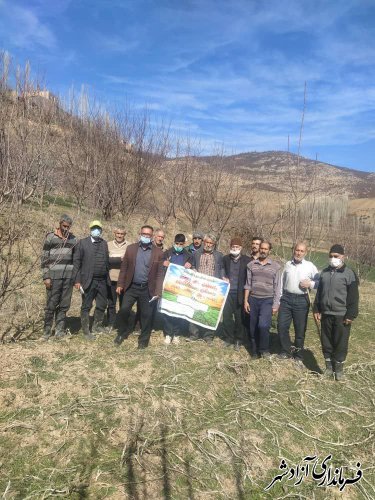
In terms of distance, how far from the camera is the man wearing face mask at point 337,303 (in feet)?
17.4

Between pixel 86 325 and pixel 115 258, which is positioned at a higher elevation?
pixel 115 258

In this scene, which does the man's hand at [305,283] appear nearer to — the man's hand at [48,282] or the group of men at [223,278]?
the group of men at [223,278]

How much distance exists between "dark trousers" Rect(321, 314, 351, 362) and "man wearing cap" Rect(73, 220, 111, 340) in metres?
3.60

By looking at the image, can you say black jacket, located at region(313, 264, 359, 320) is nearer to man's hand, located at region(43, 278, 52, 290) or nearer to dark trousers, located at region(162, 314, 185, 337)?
dark trousers, located at region(162, 314, 185, 337)

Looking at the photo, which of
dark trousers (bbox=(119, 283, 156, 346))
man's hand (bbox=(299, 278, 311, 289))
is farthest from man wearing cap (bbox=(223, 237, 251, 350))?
dark trousers (bbox=(119, 283, 156, 346))

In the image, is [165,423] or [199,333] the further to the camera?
[199,333]

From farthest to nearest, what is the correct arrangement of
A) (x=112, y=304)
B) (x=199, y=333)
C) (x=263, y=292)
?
(x=199, y=333) → (x=112, y=304) → (x=263, y=292)

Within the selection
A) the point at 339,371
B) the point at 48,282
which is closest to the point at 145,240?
the point at 48,282

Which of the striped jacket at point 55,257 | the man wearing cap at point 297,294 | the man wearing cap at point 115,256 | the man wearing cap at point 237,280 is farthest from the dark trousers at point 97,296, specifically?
the man wearing cap at point 297,294

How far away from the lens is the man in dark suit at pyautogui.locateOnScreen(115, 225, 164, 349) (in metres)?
5.98

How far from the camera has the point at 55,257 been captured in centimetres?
590

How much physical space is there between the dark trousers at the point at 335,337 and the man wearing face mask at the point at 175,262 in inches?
96.1

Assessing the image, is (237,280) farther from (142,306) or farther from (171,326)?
(142,306)

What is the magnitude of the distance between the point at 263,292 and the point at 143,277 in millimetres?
1934
